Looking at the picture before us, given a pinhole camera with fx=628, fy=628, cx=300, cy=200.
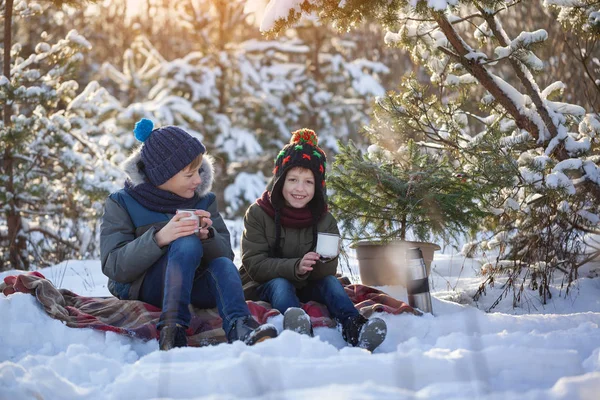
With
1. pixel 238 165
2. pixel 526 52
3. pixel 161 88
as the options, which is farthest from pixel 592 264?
pixel 161 88

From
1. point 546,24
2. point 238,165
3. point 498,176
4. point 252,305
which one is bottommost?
point 252,305

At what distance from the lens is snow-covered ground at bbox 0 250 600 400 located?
193 centimetres

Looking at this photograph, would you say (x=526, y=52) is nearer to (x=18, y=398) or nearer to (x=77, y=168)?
(x=18, y=398)

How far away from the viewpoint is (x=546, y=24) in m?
9.09

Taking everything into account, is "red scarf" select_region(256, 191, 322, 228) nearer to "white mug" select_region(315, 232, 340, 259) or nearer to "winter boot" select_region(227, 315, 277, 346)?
"white mug" select_region(315, 232, 340, 259)

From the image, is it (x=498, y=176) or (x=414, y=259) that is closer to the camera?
(x=414, y=259)

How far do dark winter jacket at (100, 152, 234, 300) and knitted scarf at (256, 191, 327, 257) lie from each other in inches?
13.5

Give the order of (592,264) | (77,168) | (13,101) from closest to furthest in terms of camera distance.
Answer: (592,264) < (13,101) < (77,168)

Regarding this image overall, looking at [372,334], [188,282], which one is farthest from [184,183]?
[372,334]

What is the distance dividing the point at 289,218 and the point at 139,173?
901 millimetres

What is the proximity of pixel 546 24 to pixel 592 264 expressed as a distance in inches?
218

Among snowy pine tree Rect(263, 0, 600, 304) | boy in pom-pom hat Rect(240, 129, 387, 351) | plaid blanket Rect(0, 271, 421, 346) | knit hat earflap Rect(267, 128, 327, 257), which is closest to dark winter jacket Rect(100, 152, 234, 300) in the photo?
plaid blanket Rect(0, 271, 421, 346)

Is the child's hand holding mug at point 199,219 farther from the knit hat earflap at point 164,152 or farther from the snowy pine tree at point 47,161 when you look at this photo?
the snowy pine tree at point 47,161

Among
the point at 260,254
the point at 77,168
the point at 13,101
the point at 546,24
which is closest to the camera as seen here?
the point at 260,254
